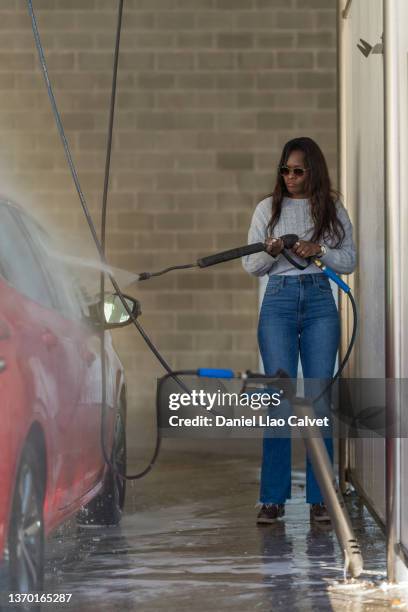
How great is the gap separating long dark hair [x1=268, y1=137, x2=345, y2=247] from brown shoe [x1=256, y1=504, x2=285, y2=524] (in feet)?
3.57

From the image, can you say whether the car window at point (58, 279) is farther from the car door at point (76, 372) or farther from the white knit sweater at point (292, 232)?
the white knit sweater at point (292, 232)

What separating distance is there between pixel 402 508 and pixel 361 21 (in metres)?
2.11

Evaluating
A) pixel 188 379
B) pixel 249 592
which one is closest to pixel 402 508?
pixel 249 592

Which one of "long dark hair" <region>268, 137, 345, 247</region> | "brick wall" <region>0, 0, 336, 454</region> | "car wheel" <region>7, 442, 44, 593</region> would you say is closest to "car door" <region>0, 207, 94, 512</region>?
"car wheel" <region>7, 442, 44, 593</region>

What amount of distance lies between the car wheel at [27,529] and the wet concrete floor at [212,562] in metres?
0.30

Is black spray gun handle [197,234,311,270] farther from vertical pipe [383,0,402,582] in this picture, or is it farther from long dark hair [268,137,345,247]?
vertical pipe [383,0,402,582]

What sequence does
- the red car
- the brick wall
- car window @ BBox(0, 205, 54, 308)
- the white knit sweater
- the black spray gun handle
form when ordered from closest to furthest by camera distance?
the red car, car window @ BBox(0, 205, 54, 308), the black spray gun handle, the white knit sweater, the brick wall

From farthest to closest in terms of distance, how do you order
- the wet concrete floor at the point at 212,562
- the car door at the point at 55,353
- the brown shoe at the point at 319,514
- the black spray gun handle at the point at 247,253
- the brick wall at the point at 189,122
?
the brick wall at the point at 189,122 → the brown shoe at the point at 319,514 → the black spray gun handle at the point at 247,253 → the wet concrete floor at the point at 212,562 → the car door at the point at 55,353

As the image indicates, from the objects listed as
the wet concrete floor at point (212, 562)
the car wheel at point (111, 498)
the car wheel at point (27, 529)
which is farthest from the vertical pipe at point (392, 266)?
the car wheel at point (111, 498)

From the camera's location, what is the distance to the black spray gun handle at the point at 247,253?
3.78 meters

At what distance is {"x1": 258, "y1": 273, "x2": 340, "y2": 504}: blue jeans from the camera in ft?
15.4

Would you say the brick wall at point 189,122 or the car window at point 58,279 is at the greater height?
the brick wall at point 189,122

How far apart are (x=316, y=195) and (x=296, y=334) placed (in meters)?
0.55

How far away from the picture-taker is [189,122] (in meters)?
9.15
